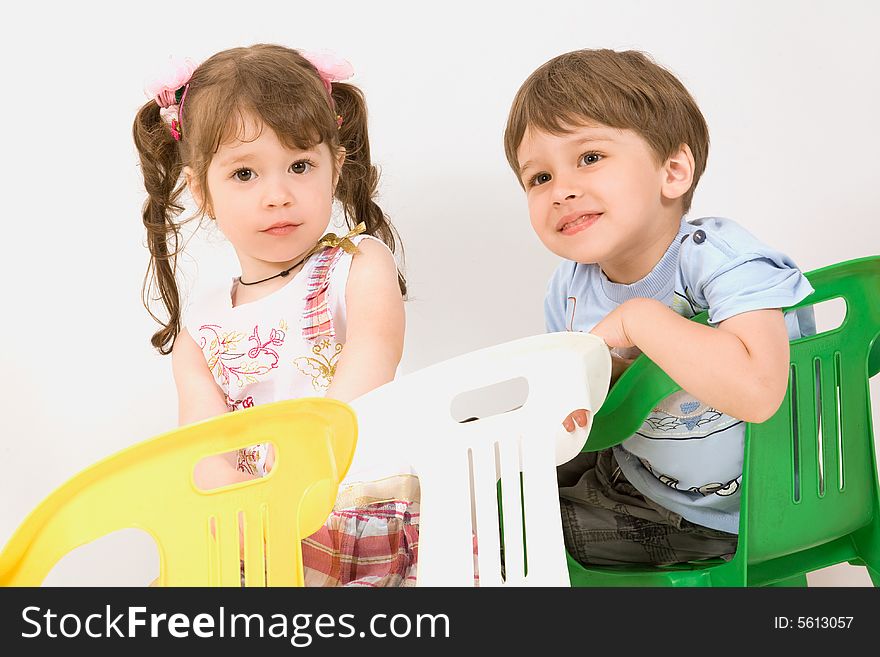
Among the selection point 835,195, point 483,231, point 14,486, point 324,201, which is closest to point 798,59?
point 835,195

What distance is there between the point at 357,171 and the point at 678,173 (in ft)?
1.68

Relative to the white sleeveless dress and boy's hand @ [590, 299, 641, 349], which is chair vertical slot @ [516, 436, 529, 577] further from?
the white sleeveless dress

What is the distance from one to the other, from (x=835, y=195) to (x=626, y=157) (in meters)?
0.87

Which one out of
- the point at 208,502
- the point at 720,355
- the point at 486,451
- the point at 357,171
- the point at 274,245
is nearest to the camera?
the point at 208,502

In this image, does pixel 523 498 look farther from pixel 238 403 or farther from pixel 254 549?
pixel 238 403

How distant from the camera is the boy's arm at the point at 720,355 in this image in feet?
3.89

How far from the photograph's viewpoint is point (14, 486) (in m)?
2.08

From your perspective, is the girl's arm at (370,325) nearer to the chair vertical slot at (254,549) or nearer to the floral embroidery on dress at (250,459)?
the floral embroidery on dress at (250,459)

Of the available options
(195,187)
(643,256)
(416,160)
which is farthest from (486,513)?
(416,160)

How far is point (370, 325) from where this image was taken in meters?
1.49

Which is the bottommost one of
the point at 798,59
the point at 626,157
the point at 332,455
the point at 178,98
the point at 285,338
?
the point at 332,455

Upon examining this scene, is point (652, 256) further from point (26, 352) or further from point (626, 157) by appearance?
point (26, 352)

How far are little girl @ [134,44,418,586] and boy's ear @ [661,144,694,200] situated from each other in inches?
15.6

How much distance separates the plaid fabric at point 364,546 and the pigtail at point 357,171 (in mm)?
378
